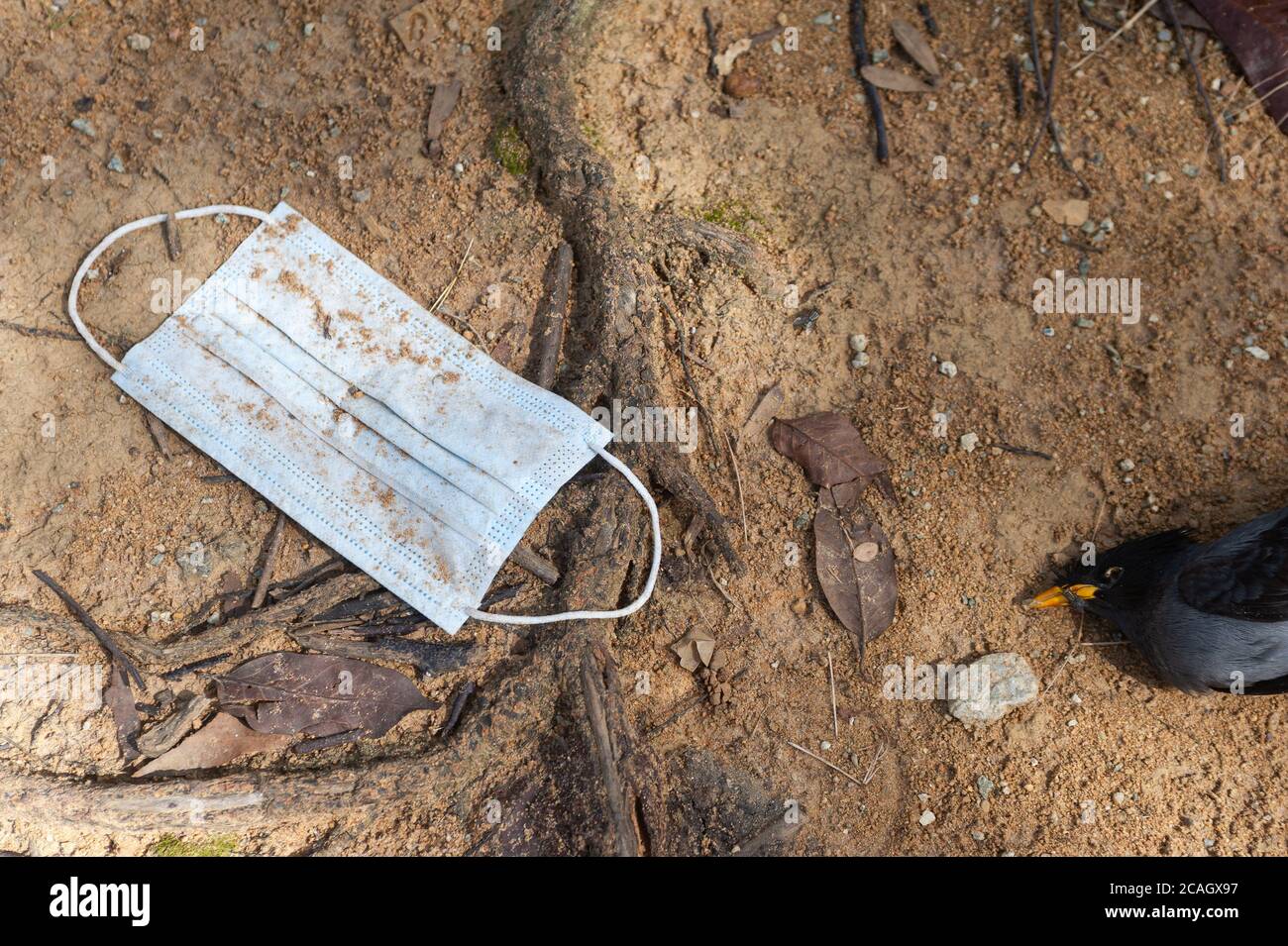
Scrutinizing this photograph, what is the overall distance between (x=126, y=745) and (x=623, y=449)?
1746 mm

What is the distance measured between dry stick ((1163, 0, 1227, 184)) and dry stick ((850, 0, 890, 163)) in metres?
1.11

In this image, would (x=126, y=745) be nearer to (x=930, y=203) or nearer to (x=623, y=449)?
(x=623, y=449)

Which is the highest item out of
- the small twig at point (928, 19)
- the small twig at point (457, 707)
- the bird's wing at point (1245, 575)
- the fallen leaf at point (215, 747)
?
the small twig at point (928, 19)

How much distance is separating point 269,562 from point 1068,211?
2962 millimetres

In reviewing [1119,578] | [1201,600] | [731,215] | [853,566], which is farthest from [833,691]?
[731,215]

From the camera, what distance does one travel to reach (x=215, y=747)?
8.57 ft

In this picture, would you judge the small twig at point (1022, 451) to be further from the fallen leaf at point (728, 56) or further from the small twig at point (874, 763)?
the fallen leaf at point (728, 56)

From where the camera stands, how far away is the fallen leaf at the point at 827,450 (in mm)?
2789

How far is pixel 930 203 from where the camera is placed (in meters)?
3.10

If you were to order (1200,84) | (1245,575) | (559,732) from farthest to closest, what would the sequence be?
(1200,84) < (559,732) < (1245,575)

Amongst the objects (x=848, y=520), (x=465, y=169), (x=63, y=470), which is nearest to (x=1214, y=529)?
(x=848, y=520)

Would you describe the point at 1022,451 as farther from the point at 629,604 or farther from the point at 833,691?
the point at 629,604

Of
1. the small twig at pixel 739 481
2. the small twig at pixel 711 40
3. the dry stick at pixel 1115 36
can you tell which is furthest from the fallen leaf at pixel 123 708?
the dry stick at pixel 1115 36

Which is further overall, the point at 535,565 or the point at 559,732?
the point at 535,565
